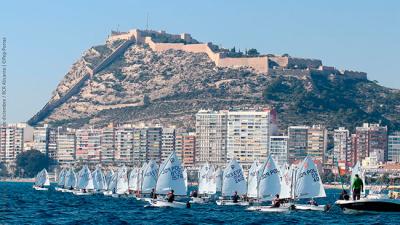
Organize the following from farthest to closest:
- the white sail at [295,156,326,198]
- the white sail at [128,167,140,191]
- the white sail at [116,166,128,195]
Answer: the white sail at [116,166,128,195] < the white sail at [128,167,140,191] < the white sail at [295,156,326,198]

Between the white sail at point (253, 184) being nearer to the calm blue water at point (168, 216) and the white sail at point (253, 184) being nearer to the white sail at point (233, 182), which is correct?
the white sail at point (233, 182)

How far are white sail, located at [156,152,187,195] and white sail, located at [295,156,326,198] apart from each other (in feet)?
41.2

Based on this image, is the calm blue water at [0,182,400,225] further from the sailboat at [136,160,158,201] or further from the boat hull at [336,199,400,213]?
the sailboat at [136,160,158,201]

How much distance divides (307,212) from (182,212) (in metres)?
9.61

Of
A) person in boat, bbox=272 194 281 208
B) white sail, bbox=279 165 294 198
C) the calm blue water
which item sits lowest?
the calm blue water

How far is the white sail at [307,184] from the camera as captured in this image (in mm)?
114250

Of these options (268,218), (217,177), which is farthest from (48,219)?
(217,177)

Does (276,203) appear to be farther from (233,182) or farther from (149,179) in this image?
(149,179)

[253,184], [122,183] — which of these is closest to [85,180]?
[122,183]

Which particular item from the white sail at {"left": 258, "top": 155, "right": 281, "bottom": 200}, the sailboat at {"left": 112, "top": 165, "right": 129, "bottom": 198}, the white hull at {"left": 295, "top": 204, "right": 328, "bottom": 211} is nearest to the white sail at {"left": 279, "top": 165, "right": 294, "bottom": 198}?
the white sail at {"left": 258, "top": 155, "right": 281, "bottom": 200}

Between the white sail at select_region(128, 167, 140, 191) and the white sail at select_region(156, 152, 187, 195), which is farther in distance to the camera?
the white sail at select_region(128, 167, 140, 191)

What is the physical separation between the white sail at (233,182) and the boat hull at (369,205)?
30039 mm

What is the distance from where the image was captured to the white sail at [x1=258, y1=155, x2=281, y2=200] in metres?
119

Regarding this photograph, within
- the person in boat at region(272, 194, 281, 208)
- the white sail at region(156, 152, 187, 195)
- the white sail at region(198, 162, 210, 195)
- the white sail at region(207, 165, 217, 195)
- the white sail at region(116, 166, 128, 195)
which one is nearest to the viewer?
the person in boat at region(272, 194, 281, 208)
